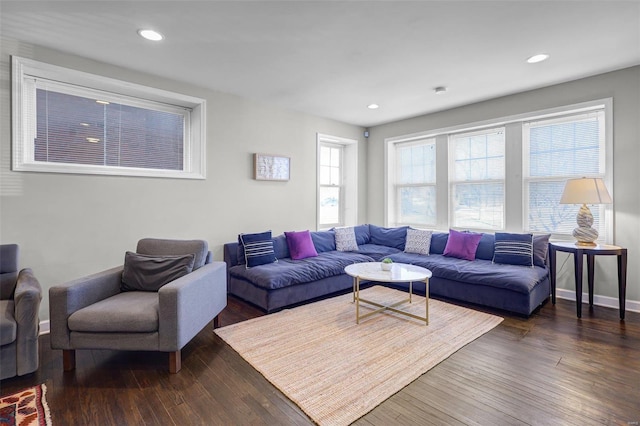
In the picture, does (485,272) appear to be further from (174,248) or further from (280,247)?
(174,248)

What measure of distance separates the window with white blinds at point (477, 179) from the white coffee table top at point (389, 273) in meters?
1.97

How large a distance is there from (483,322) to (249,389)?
2.31 m

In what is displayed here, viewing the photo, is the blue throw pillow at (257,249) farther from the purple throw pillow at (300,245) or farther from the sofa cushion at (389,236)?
the sofa cushion at (389,236)

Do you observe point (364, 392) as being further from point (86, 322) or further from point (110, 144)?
point (110, 144)

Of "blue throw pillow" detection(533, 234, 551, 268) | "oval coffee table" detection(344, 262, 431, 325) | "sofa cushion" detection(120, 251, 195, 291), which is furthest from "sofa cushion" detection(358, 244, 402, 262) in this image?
"sofa cushion" detection(120, 251, 195, 291)

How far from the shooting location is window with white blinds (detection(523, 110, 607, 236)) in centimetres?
367

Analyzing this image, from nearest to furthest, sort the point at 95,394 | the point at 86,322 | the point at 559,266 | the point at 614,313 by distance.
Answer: the point at 95,394
the point at 86,322
the point at 614,313
the point at 559,266

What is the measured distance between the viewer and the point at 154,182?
3.47 m

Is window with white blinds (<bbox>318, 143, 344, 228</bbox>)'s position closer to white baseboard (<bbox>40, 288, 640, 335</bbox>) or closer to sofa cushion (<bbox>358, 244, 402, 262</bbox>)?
sofa cushion (<bbox>358, 244, 402, 262</bbox>)

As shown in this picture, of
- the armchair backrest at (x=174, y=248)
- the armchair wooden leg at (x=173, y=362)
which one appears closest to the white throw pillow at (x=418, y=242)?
the armchair backrest at (x=174, y=248)

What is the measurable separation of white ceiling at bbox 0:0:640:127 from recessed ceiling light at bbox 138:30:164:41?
6 centimetres

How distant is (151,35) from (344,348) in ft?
10.0

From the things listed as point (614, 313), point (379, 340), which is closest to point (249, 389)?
point (379, 340)

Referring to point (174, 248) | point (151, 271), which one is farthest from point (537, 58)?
point (151, 271)
